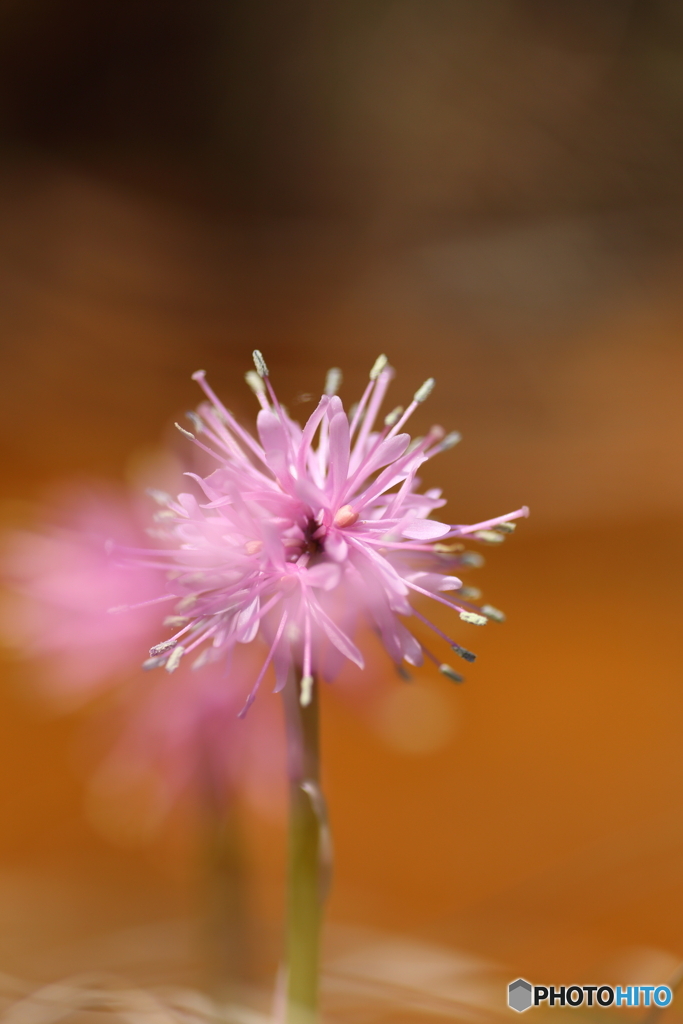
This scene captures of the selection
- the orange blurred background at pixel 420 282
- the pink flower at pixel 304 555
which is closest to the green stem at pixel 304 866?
the pink flower at pixel 304 555

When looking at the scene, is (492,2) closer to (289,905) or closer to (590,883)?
(590,883)

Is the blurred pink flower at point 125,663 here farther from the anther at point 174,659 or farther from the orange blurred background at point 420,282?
the orange blurred background at point 420,282

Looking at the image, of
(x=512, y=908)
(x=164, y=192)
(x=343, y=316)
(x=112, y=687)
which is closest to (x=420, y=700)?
(x=112, y=687)

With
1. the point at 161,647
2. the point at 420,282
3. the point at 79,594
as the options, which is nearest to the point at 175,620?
the point at 161,647

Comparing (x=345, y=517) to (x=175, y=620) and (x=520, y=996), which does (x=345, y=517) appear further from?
(x=520, y=996)

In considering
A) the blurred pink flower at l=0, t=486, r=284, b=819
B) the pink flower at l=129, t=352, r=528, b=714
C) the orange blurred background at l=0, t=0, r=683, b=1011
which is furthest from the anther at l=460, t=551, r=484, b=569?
the orange blurred background at l=0, t=0, r=683, b=1011

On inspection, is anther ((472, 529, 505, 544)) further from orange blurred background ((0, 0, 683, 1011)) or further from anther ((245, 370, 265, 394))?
→ orange blurred background ((0, 0, 683, 1011))
